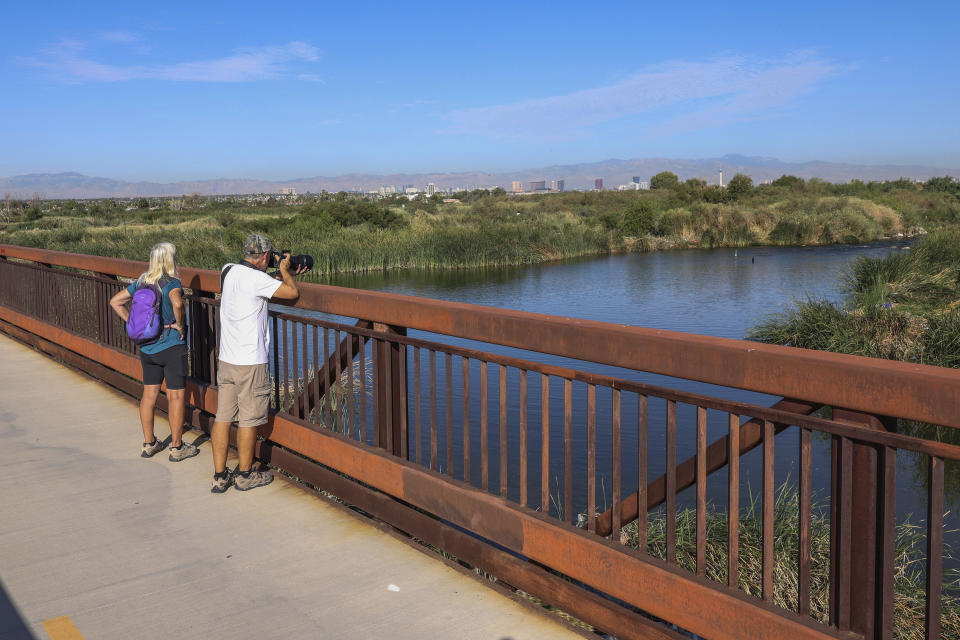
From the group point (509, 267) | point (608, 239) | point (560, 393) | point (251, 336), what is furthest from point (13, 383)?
point (608, 239)

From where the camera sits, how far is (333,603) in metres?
3.90

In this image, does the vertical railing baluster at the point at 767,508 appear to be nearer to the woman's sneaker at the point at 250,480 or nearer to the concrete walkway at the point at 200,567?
the concrete walkway at the point at 200,567

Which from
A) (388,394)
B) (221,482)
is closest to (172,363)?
(221,482)

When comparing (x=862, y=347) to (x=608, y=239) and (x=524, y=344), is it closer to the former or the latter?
(x=524, y=344)

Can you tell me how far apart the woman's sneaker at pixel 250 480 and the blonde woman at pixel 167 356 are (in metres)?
0.81

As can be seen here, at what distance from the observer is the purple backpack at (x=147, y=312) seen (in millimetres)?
6043

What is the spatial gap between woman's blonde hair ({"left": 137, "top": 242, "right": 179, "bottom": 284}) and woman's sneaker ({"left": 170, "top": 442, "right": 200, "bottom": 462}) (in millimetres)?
1142

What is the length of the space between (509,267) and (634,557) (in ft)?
109

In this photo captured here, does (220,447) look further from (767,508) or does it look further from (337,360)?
(767,508)

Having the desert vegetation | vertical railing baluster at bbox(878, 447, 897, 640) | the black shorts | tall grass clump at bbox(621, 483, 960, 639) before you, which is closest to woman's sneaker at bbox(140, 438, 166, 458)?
the black shorts

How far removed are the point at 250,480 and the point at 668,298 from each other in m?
20.6

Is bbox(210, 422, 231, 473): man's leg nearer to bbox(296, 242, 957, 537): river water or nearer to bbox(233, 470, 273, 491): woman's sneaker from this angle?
bbox(233, 470, 273, 491): woman's sneaker

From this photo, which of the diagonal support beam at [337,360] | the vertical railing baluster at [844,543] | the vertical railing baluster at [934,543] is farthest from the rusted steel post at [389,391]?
the vertical railing baluster at [934,543]

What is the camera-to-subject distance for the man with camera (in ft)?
17.2
